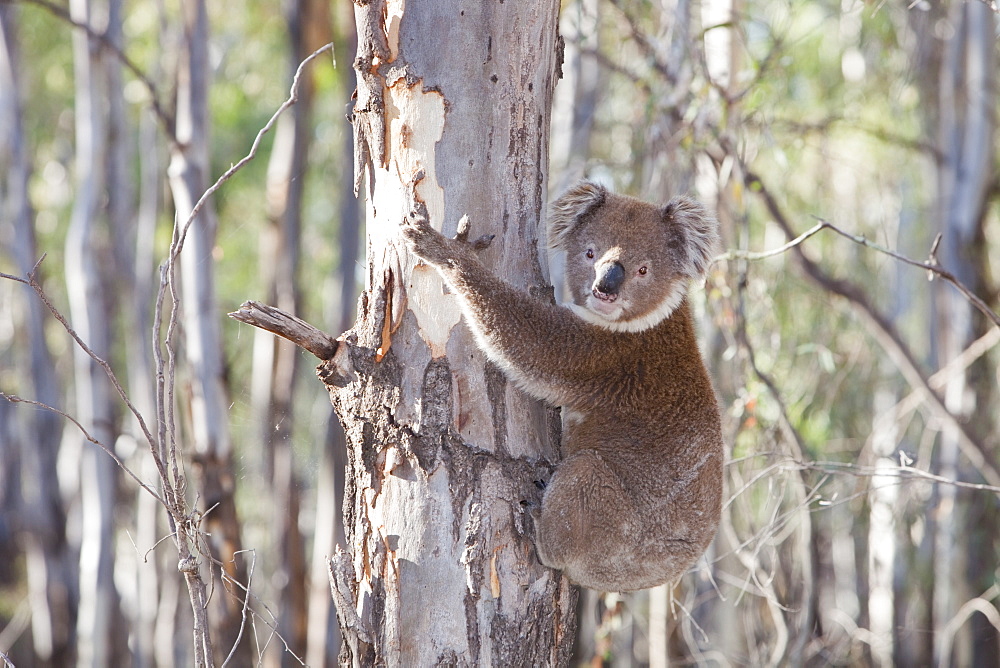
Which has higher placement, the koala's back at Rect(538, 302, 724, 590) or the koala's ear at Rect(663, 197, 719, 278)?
the koala's ear at Rect(663, 197, 719, 278)

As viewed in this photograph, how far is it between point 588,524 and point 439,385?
575mm

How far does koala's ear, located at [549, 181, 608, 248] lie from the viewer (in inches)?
116

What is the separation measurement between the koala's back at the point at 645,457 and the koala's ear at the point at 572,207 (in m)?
0.42

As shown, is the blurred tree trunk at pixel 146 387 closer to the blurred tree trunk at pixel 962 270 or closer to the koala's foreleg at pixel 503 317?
the koala's foreleg at pixel 503 317

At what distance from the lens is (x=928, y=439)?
5.96m

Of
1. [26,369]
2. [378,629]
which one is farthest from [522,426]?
[26,369]

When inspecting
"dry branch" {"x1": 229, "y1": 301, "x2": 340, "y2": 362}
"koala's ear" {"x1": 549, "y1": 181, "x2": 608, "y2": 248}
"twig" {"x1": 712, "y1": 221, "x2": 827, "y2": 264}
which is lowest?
"dry branch" {"x1": 229, "y1": 301, "x2": 340, "y2": 362}

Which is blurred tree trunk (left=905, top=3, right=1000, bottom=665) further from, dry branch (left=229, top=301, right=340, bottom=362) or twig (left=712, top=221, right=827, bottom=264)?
dry branch (left=229, top=301, right=340, bottom=362)

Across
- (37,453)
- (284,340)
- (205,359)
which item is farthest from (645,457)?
(37,453)

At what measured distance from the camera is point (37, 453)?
28.1ft

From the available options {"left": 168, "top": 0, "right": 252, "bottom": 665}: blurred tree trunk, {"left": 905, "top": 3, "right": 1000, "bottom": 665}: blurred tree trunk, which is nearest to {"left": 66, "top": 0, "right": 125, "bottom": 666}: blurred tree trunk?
{"left": 168, "top": 0, "right": 252, "bottom": 665}: blurred tree trunk

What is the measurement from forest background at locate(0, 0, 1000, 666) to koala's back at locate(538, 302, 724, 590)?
30cm

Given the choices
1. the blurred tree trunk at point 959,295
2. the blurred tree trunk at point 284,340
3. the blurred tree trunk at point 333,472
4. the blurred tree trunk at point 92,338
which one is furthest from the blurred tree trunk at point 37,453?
the blurred tree trunk at point 959,295

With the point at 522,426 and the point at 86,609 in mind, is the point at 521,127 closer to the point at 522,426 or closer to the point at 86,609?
the point at 522,426
